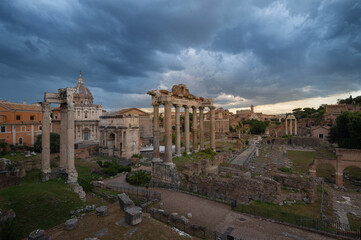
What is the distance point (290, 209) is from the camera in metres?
12.8

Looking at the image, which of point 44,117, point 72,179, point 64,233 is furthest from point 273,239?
point 44,117

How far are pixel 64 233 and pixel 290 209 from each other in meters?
13.9

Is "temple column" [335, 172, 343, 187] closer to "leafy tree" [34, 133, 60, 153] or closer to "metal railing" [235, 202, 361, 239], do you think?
"metal railing" [235, 202, 361, 239]

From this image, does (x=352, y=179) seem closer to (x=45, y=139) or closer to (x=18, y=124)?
(x=45, y=139)

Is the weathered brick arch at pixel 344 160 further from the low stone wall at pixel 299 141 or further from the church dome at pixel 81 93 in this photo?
the church dome at pixel 81 93

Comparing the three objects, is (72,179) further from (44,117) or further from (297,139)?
(297,139)

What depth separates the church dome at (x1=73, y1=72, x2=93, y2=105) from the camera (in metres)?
56.4

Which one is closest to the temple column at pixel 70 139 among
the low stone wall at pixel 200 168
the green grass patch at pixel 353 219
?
the low stone wall at pixel 200 168

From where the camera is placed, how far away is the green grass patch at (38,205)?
9.94 meters

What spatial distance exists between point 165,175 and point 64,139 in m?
10.1

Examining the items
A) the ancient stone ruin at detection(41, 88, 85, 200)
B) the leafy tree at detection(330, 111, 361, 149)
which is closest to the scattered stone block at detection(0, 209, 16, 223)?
Result: the ancient stone ruin at detection(41, 88, 85, 200)

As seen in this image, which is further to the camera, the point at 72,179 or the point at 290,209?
the point at 72,179

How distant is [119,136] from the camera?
124 ft

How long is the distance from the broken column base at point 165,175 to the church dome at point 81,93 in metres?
47.7
